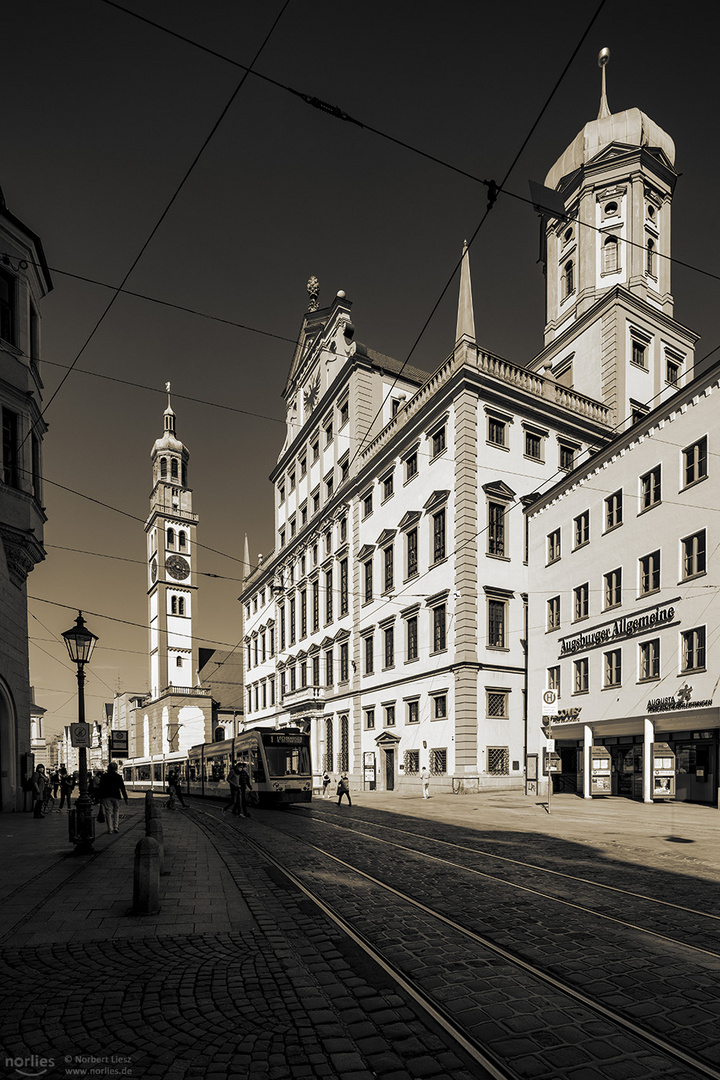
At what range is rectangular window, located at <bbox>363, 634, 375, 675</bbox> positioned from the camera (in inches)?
1634

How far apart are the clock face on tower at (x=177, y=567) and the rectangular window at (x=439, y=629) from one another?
68.3 m

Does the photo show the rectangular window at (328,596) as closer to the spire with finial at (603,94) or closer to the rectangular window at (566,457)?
the rectangular window at (566,457)

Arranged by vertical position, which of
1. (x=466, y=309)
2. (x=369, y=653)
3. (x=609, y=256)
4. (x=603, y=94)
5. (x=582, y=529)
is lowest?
(x=369, y=653)

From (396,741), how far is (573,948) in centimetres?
3148

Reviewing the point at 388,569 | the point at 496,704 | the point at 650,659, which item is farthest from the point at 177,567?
the point at 650,659

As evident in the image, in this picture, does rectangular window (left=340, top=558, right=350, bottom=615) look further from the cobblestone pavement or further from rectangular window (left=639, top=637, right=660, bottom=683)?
the cobblestone pavement

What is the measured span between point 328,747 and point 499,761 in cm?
1768

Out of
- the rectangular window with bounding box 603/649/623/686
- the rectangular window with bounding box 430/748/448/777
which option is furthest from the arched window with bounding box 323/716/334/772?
the rectangular window with bounding box 603/649/623/686

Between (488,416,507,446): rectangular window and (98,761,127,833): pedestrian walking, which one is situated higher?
(488,416,507,446): rectangular window

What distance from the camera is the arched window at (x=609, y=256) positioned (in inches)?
1718

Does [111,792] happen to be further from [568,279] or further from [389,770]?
[568,279]

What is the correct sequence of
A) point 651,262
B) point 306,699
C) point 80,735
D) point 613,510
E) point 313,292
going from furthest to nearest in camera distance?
point 313,292
point 306,699
point 651,262
point 613,510
point 80,735

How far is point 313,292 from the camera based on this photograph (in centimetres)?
6181

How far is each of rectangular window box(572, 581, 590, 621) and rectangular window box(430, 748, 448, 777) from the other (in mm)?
8935
